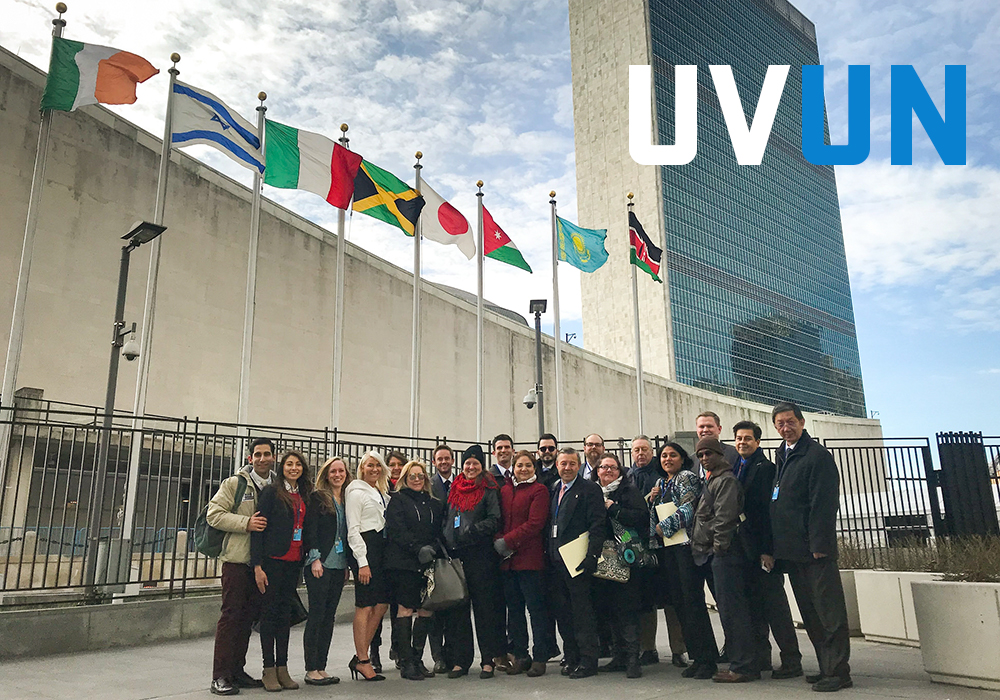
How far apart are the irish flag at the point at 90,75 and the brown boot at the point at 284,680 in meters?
9.99

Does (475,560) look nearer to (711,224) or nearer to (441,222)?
(441,222)

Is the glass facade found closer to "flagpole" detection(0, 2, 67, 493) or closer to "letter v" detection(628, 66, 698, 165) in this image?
"letter v" detection(628, 66, 698, 165)

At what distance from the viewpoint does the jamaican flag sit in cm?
1537

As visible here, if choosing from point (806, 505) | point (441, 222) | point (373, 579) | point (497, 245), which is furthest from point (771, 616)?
point (497, 245)

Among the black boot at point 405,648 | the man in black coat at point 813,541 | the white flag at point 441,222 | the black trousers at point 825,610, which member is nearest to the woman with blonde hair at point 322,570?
the black boot at point 405,648

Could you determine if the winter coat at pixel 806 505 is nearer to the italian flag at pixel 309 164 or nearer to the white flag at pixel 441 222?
the italian flag at pixel 309 164

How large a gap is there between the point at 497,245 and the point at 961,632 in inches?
559

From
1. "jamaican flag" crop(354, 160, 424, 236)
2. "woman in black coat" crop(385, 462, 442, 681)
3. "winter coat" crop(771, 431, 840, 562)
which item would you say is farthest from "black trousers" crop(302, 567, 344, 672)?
"jamaican flag" crop(354, 160, 424, 236)

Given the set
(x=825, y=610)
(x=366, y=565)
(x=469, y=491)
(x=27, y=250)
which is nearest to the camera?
(x=825, y=610)

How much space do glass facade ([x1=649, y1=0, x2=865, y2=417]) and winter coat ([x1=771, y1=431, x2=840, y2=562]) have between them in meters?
68.0

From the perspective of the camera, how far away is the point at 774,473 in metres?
5.74

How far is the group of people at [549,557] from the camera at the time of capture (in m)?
5.36

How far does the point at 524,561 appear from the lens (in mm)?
6078

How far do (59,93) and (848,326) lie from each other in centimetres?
10925
